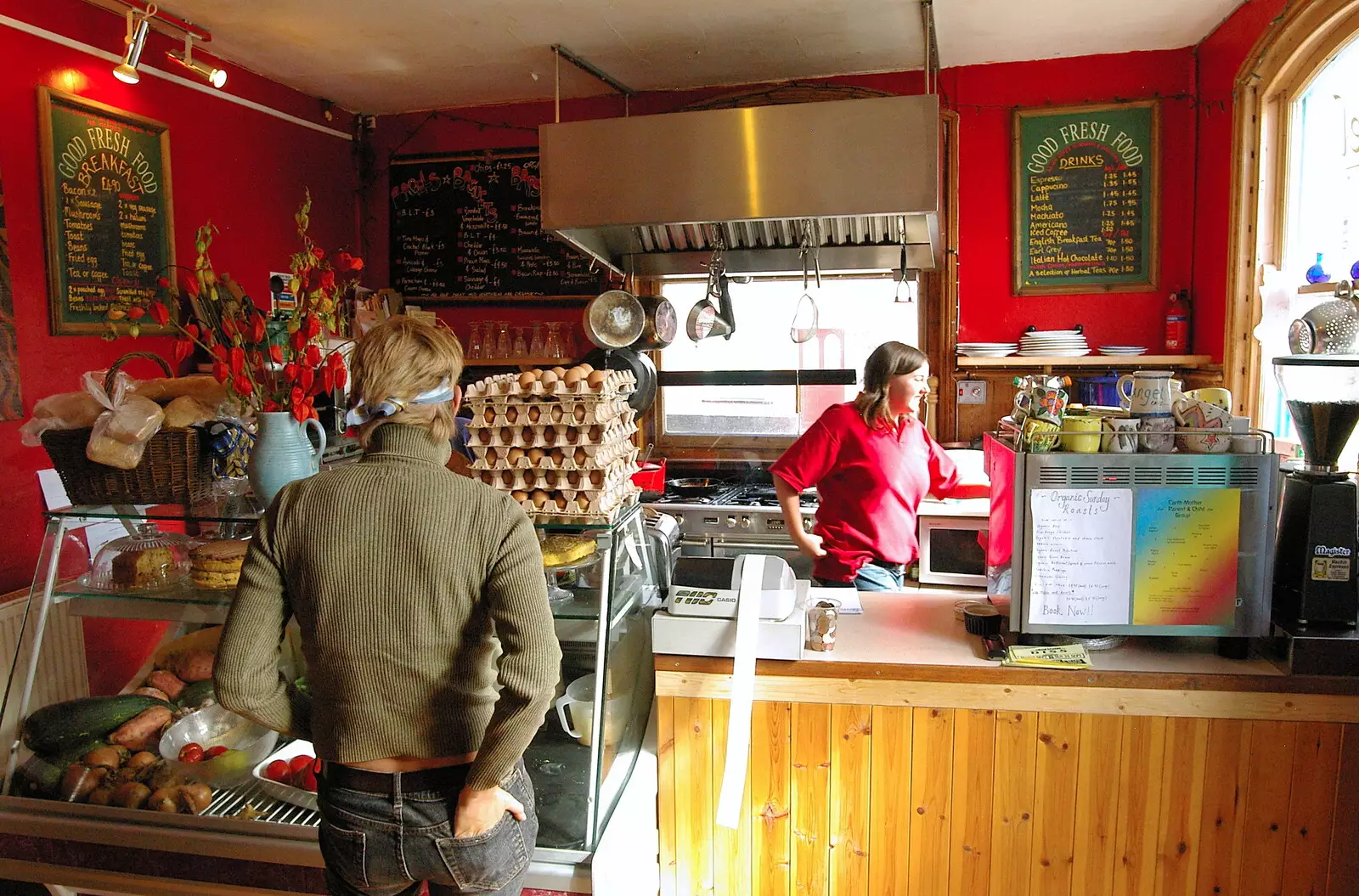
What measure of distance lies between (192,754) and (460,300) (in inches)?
135

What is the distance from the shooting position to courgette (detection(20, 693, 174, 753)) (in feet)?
6.26

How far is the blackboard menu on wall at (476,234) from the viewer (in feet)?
15.9

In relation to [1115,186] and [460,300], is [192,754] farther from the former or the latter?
[1115,186]

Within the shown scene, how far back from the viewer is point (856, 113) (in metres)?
2.82

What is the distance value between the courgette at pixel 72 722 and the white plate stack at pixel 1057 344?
12.5 ft

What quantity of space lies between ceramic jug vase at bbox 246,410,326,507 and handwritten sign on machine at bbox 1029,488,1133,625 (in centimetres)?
157

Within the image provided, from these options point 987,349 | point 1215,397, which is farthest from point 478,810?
point 987,349

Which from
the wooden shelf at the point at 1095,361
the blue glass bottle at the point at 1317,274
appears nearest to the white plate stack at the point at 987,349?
the wooden shelf at the point at 1095,361

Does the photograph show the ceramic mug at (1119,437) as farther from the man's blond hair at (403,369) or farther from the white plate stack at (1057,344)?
the white plate stack at (1057,344)

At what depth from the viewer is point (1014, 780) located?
189 centimetres

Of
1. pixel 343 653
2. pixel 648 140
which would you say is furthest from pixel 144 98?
pixel 343 653

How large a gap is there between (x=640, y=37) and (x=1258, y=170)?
8.46ft

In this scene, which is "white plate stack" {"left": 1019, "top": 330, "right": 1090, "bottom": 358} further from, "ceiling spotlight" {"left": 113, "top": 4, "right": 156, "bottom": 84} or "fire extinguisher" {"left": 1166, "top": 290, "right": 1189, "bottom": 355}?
"ceiling spotlight" {"left": 113, "top": 4, "right": 156, "bottom": 84}

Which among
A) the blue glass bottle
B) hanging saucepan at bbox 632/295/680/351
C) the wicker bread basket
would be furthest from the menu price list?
the wicker bread basket
